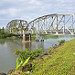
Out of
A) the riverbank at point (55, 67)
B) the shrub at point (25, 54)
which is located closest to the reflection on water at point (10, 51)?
the shrub at point (25, 54)

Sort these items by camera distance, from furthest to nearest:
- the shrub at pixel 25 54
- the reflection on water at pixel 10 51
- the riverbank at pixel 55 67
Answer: the reflection on water at pixel 10 51 < the shrub at pixel 25 54 < the riverbank at pixel 55 67

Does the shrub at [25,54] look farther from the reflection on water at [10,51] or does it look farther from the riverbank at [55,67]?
the riverbank at [55,67]

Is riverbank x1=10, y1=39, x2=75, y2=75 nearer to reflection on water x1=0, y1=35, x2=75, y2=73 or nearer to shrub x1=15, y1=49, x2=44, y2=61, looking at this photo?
shrub x1=15, y1=49, x2=44, y2=61

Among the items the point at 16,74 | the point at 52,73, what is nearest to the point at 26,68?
the point at 16,74

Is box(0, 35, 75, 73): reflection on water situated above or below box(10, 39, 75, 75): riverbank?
below

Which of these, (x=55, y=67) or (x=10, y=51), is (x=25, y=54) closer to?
(x=55, y=67)

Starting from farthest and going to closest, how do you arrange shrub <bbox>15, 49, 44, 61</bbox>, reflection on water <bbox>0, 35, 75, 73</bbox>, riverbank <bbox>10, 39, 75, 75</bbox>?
reflection on water <bbox>0, 35, 75, 73</bbox> → shrub <bbox>15, 49, 44, 61</bbox> → riverbank <bbox>10, 39, 75, 75</bbox>

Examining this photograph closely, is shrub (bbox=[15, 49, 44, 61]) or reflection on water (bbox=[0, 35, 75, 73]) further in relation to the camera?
reflection on water (bbox=[0, 35, 75, 73])

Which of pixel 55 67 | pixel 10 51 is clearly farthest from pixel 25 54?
pixel 10 51

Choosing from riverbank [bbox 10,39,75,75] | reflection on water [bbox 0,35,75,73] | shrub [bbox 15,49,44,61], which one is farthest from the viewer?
reflection on water [bbox 0,35,75,73]

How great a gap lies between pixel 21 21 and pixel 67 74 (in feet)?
281

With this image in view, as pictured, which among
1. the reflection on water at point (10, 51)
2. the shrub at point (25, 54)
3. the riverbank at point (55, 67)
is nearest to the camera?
the riverbank at point (55, 67)

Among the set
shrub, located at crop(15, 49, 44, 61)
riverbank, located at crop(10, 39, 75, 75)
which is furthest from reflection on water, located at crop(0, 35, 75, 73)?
riverbank, located at crop(10, 39, 75, 75)

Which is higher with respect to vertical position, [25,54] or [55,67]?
[55,67]
